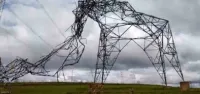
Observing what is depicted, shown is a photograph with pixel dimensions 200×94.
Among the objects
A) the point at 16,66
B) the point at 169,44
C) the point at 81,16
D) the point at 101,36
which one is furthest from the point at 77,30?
the point at 169,44

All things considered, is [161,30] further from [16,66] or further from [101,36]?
[16,66]

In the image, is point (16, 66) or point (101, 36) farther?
point (101, 36)

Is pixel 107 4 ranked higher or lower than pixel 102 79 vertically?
higher

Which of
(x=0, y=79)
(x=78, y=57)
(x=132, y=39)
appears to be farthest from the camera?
(x=132, y=39)

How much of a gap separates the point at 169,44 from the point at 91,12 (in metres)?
7.82

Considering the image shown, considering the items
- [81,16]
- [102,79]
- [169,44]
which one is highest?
[81,16]

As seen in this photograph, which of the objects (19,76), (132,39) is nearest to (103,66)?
(132,39)

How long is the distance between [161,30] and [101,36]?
5.38 metres

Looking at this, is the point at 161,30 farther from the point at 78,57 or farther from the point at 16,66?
the point at 16,66

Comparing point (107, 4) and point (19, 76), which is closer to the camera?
point (19, 76)

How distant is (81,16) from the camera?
31156mm

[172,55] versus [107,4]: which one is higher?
[107,4]

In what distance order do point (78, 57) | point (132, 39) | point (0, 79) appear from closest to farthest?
point (0, 79), point (78, 57), point (132, 39)

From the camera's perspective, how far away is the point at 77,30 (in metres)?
31.1
